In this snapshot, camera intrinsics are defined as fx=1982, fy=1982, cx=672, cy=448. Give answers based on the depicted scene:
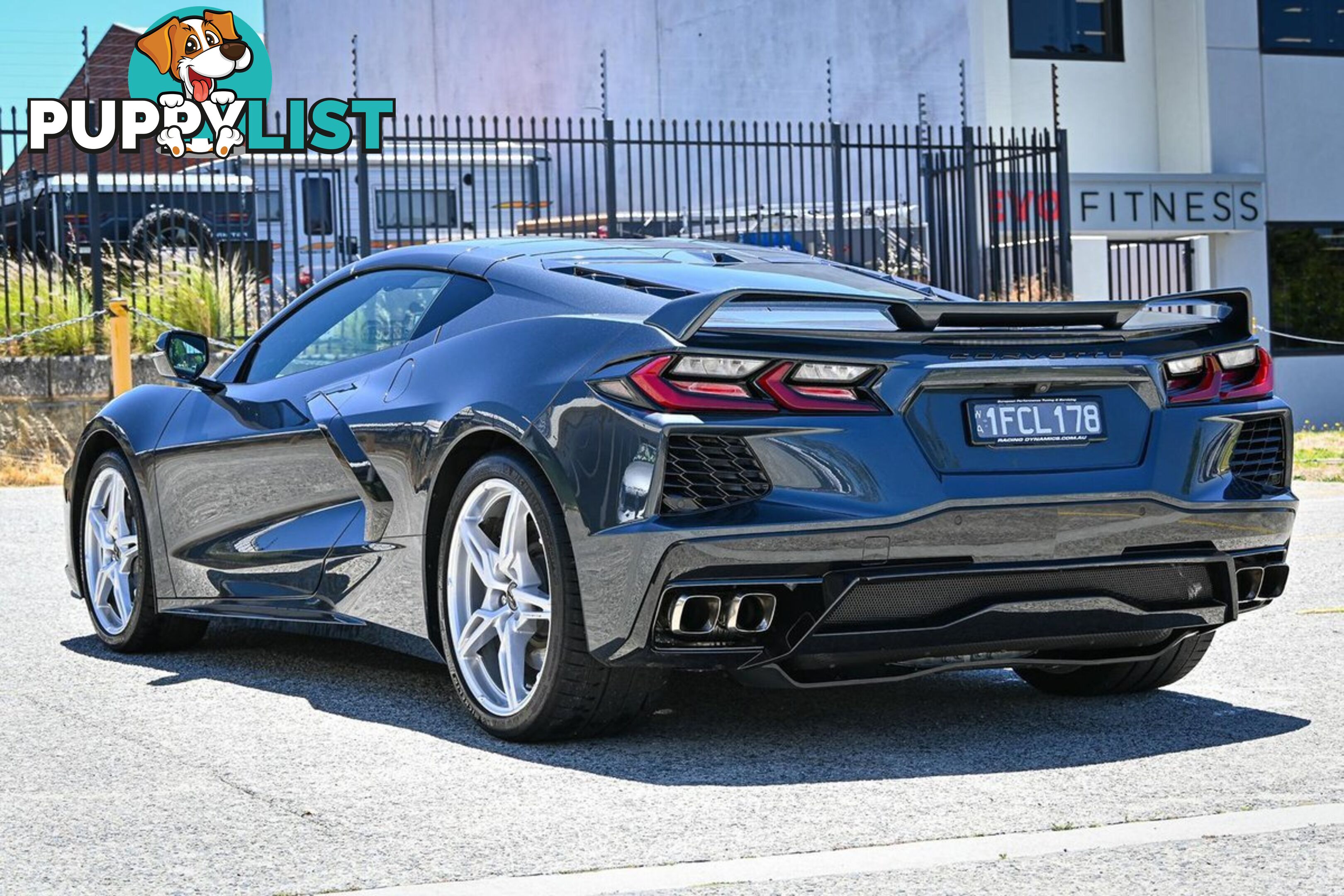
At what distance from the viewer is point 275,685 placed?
589cm

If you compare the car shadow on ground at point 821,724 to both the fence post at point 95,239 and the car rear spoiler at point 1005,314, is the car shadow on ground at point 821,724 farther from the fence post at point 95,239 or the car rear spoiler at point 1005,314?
the fence post at point 95,239

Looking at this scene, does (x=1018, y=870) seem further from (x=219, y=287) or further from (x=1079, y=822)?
(x=219, y=287)

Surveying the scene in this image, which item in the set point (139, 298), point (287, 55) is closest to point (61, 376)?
point (139, 298)

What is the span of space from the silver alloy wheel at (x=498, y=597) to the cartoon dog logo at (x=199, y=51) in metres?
30.9

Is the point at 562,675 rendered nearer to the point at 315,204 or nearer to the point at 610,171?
the point at 610,171

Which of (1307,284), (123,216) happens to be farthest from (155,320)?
(1307,284)

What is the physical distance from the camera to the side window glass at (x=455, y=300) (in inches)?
209

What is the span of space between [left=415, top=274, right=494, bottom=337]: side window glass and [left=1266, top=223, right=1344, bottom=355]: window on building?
20296 mm

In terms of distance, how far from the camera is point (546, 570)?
4766 millimetres

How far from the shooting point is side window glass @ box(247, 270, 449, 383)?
5547 millimetres

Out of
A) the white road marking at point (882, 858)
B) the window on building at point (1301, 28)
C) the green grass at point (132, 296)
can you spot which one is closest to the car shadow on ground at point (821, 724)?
the white road marking at point (882, 858)

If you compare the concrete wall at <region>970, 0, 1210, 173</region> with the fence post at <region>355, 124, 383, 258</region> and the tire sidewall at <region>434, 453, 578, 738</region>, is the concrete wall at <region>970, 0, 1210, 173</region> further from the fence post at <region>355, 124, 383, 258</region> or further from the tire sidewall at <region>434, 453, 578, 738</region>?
the tire sidewall at <region>434, 453, 578, 738</region>

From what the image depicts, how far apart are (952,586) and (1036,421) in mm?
445

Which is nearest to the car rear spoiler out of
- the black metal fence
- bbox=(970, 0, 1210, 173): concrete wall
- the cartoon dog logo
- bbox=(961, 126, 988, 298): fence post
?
the black metal fence
